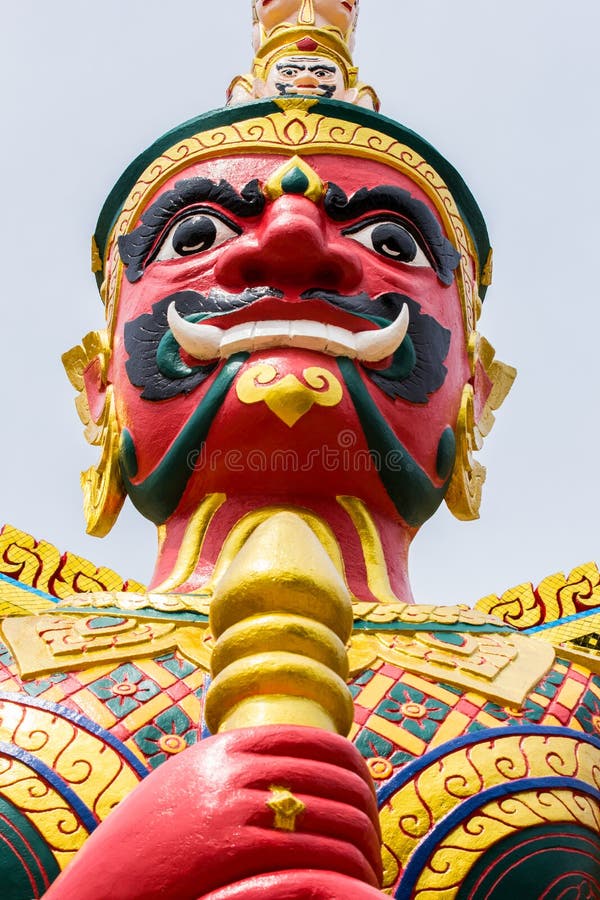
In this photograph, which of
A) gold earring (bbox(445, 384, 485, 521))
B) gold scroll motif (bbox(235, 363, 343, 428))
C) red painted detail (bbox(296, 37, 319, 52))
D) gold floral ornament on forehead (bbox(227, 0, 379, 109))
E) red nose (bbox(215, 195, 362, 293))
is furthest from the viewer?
red painted detail (bbox(296, 37, 319, 52))

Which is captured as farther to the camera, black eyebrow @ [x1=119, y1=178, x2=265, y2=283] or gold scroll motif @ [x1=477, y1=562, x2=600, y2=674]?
black eyebrow @ [x1=119, y1=178, x2=265, y2=283]

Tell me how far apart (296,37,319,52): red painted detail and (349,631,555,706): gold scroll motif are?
329cm

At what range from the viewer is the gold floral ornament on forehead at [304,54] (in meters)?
5.91

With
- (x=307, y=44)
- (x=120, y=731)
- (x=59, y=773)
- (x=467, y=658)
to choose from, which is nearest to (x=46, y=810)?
(x=59, y=773)

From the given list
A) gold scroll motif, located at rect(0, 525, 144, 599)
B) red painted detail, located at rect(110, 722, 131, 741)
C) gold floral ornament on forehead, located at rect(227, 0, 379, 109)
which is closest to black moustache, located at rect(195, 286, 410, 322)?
gold scroll motif, located at rect(0, 525, 144, 599)

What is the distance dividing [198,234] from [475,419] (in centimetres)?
135

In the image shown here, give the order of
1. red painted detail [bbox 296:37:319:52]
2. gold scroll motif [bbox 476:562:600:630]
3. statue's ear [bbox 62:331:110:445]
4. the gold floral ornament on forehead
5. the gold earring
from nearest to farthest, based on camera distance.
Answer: gold scroll motif [bbox 476:562:600:630]
the gold earring
statue's ear [bbox 62:331:110:445]
the gold floral ornament on forehead
red painted detail [bbox 296:37:319:52]

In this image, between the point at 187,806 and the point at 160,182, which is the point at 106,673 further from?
the point at 160,182

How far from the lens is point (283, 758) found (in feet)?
7.54

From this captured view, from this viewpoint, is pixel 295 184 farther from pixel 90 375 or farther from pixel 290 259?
pixel 90 375

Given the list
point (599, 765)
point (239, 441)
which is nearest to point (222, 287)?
point (239, 441)

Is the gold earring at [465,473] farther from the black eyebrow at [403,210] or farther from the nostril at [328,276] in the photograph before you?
the nostril at [328,276]

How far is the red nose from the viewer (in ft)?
14.8

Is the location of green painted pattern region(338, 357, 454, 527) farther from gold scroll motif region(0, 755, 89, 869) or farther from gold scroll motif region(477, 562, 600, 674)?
gold scroll motif region(0, 755, 89, 869)
